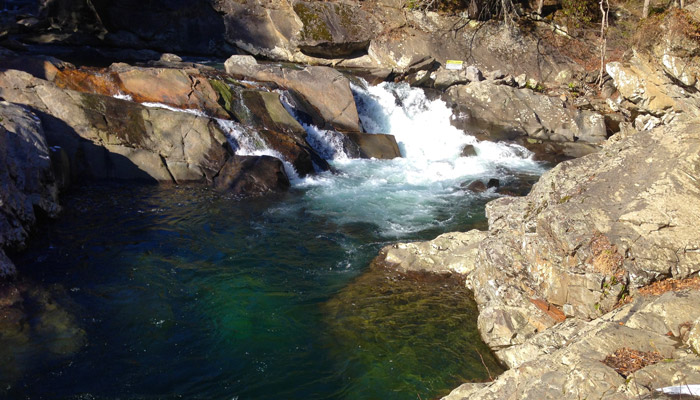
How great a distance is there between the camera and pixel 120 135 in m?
12.1

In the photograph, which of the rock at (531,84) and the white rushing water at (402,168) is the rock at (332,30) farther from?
the rock at (531,84)

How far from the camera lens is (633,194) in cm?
554

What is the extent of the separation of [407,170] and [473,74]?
813cm

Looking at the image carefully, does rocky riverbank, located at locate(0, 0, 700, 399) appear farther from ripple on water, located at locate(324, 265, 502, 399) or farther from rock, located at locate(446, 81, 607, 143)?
ripple on water, located at locate(324, 265, 502, 399)

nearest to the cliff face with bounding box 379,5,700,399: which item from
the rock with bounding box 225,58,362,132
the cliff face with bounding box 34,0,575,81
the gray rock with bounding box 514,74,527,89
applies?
the rock with bounding box 225,58,362,132

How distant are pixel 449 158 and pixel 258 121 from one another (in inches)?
258

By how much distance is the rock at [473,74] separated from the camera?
21.0 meters

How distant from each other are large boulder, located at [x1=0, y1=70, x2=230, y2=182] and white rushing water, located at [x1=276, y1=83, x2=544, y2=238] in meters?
2.56

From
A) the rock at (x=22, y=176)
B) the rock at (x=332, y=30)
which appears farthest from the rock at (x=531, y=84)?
the rock at (x=22, y=176)

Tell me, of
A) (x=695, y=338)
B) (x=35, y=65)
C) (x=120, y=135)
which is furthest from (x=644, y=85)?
(x=35, y=65)

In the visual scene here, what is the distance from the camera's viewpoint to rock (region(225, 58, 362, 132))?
55.5 ft

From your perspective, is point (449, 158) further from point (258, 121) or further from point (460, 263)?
point (460, 263)

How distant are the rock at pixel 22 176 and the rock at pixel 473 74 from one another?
621 inches

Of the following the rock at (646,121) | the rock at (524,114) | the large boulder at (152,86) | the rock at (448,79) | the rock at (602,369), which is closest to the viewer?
the rock at (602,369)
